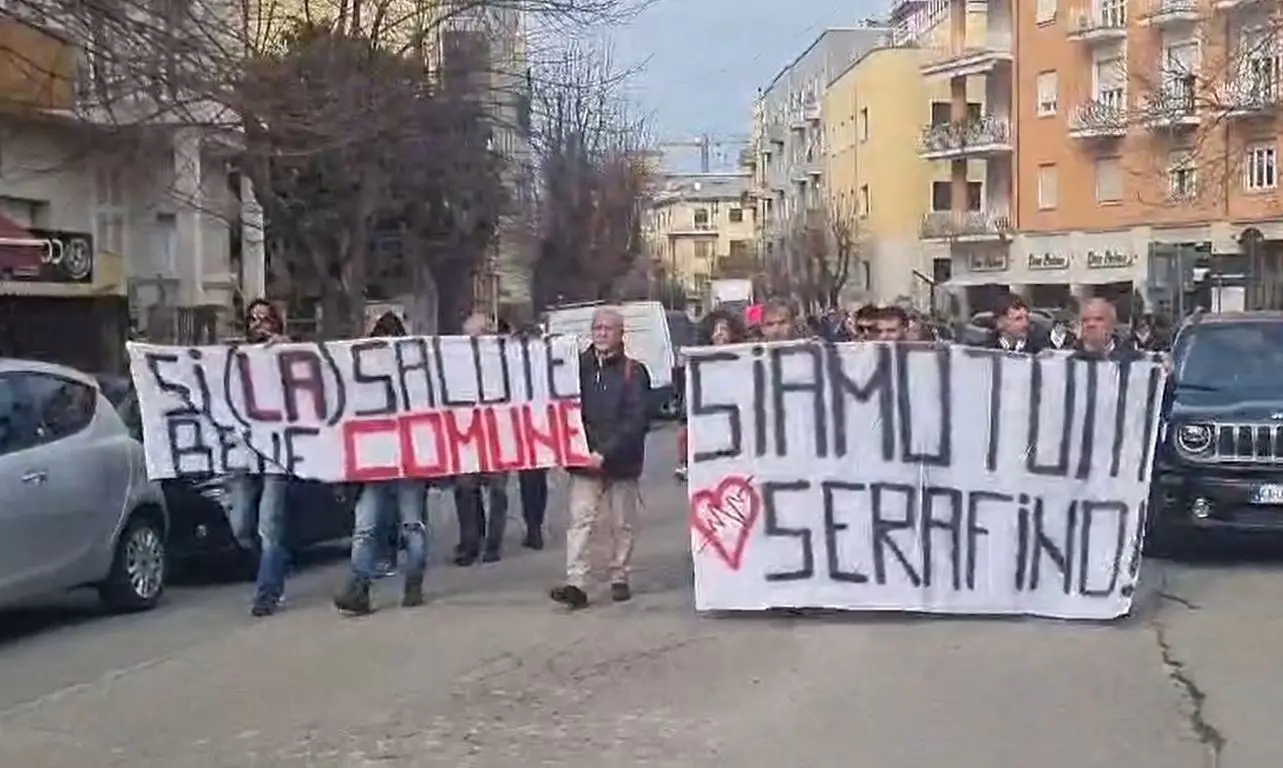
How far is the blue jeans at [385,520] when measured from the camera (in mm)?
11844

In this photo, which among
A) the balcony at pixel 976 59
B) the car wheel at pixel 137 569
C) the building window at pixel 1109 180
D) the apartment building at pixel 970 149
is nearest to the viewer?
the car wheel at pixel 137 569

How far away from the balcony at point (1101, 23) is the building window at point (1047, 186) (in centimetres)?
429

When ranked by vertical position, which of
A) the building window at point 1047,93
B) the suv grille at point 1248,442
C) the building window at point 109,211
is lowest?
the suv grille at point 1248,442

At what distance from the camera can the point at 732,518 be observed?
37.2ft

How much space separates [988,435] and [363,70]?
1859 cm

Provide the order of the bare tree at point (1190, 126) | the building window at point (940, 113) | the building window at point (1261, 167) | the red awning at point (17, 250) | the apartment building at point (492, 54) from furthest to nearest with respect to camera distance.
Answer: the building window at point (940, 113), the building window at point (1261, 167), the bare tree at point (1190, 126), the apartment building at point (492, 54), the red awning at point (17, 250)

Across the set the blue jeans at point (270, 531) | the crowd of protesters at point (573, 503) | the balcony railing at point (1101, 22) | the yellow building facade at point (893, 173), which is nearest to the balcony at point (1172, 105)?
the crowd of protesters at point (573, 503)

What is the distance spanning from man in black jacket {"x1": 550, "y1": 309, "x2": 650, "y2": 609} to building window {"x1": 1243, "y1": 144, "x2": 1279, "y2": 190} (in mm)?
41694

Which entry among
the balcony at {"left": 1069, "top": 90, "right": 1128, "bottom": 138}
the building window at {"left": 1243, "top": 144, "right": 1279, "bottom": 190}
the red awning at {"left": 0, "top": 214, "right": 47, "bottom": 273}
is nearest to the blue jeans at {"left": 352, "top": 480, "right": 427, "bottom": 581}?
the red awning at {"left": 0, "top": 214, "right": 47, "bottom": 273}

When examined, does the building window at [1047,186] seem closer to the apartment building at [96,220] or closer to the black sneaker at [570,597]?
the apartment building at [96,220]

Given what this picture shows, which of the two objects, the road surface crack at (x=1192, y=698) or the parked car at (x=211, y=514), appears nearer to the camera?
the road surface crack at (x=1192, y=698)

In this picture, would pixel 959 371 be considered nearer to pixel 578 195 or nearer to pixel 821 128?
pixel 578 195

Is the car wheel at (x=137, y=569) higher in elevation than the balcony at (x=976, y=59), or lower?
lower

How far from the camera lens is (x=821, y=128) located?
291 ft
